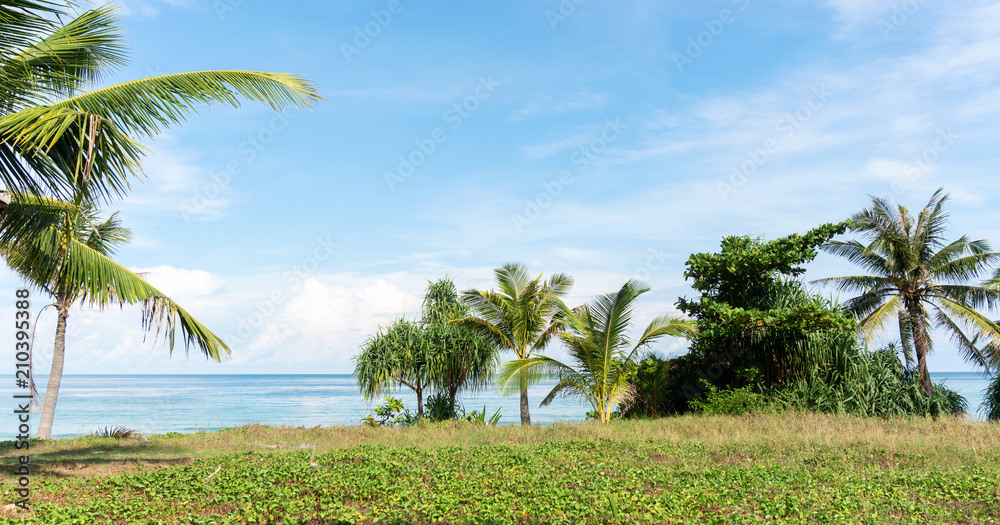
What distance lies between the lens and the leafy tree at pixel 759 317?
1570cm

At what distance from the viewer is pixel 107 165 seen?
24.2 ft

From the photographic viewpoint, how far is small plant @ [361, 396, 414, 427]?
1873cm

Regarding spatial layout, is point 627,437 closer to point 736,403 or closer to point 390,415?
point 736,403

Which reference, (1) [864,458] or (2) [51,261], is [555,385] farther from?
(2) [51,261]

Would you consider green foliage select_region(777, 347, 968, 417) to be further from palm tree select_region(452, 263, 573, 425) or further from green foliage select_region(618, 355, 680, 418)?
palm tree select_region(452, 263, 573, 425)

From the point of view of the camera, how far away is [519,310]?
18.5 metres

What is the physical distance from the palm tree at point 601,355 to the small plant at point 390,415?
15.6ft

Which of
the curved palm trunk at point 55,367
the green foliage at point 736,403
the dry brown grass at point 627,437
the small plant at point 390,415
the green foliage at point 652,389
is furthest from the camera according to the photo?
Answer: the small plant at point 390,415

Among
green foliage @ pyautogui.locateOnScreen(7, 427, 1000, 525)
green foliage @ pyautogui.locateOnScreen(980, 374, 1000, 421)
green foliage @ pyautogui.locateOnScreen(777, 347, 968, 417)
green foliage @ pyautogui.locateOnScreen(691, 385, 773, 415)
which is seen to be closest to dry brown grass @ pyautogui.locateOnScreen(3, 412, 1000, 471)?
green foliage @ pyautogui.locateOnScreen(7, 427, 1000, 525)

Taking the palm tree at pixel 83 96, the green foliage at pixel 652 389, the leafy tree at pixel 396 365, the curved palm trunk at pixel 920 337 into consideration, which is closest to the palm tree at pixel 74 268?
the palm tree at pixel 83 96

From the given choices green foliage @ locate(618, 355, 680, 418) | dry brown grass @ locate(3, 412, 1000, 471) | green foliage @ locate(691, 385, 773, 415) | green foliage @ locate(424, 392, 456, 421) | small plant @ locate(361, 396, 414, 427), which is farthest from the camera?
green foliage @ locate(424, 392, 456, 421)

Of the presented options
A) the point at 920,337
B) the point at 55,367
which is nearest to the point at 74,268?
the point at 55,367

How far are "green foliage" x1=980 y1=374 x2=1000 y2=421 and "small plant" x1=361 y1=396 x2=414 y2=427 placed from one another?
19.3 meters

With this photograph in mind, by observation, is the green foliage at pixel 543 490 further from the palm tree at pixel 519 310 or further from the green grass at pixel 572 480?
the palm tree at pixel 519 310
